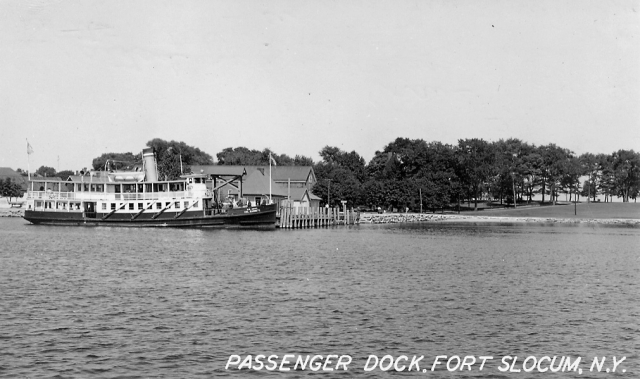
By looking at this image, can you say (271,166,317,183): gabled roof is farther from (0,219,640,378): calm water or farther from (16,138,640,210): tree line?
(0,219,640,378): calm water

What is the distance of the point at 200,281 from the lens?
33.6 metres

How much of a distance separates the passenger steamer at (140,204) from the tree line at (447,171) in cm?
2844

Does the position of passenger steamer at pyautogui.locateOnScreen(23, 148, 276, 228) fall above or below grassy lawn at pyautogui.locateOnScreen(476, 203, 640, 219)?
above

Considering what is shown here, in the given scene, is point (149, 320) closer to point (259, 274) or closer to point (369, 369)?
point (369, 369)

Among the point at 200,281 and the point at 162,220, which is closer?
the point at 200,281

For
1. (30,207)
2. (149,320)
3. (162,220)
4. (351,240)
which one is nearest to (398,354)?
(149,320)

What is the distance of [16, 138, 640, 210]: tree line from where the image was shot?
122 meters

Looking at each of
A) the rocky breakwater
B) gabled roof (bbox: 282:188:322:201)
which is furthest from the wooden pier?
gabled roof (bbox: 282:188:322:201)

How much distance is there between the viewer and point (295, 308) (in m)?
26.8

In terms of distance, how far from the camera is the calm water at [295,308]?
20.2 m

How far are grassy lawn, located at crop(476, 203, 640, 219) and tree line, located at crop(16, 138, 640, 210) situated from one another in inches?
161

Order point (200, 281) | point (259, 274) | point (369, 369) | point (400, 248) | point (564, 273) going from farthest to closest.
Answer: point (400, 248) < point (564, 273) < point (259, 274) < point (200, 281) < point (369, 369)

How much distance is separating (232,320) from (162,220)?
53942 millimetres

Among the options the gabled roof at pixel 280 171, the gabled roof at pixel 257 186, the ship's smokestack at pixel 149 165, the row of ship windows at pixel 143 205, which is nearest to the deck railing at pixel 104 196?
the row of ship windows at pixel 143 205
